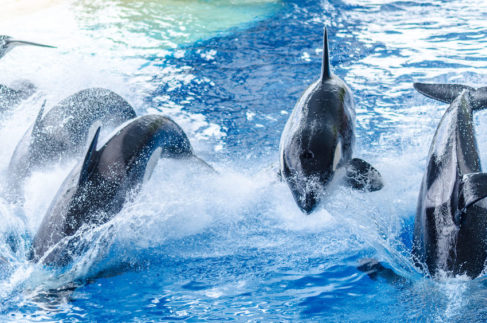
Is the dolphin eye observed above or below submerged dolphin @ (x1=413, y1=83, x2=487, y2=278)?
above

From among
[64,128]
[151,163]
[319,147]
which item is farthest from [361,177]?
[64,128]

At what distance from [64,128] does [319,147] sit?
3395 millimetres

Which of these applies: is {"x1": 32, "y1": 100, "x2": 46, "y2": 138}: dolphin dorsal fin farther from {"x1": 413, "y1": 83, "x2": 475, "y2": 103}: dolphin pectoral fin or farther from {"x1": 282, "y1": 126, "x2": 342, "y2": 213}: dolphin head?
{"x1": 413, "y1": 83, "x2": 475, "y2": 103}: dolphin pectoral fin

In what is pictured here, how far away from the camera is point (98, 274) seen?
471cm

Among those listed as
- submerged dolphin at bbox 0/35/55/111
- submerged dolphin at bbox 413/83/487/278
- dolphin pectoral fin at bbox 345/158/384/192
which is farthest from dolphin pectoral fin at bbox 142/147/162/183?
submerged dolphin at bbox 0/35/55/111

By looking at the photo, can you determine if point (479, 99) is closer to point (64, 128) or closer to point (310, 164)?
point (310, 164)

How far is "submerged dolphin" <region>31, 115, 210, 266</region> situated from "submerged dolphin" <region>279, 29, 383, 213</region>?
4.86 feet

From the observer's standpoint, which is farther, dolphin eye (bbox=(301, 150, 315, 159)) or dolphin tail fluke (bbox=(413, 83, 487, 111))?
dolphin tail fluke (bbox=(413, 83, 487, 111))

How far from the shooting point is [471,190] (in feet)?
13.2

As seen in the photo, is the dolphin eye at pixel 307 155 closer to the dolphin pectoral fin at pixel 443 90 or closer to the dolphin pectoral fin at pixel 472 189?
the dolphin pectoral fin at pixel 472 189

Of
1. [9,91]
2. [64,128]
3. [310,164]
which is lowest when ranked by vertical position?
[64,128]

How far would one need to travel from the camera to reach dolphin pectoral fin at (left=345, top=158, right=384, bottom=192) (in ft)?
15.2

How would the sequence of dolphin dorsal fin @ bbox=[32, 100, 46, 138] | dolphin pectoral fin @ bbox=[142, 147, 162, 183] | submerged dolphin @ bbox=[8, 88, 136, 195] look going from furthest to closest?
dolphin dorsal fin @ bbox=[32, 100, 46, 138], submerged dolphin @ bbox=[8, 88, 136, 195], dolphin pectoral fin @ bbox=[142, 147, 162, 183]

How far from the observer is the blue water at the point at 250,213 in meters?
4.30
